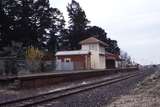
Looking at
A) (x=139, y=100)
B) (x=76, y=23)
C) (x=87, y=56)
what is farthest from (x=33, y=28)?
(x=139, y=100)

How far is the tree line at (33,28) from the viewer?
71.3 m

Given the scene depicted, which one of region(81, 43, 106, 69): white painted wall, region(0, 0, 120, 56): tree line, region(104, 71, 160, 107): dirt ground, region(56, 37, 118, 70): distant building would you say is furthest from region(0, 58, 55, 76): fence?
region(81, 43, 106, 69): white painted wall

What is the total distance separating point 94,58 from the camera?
274 feet

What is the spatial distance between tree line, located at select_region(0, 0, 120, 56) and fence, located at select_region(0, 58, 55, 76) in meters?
8.93

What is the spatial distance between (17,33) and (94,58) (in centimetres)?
1778

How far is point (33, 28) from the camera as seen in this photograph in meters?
79.9

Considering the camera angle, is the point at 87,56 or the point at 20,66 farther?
the point at 87,56

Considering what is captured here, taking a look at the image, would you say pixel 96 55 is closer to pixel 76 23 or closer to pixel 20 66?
pixel 76 23

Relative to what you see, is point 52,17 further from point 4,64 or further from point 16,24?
point 4,64

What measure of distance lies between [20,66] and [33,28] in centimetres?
3819

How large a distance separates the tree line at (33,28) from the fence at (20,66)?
8.93 metres

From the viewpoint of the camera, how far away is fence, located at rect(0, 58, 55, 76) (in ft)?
123

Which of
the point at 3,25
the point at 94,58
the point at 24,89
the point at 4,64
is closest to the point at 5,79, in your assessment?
the point at 24,89

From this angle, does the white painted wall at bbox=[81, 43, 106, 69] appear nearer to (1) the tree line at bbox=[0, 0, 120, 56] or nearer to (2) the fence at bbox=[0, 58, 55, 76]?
(1) the tree line at bbox=[0, 0, 120, 56]
